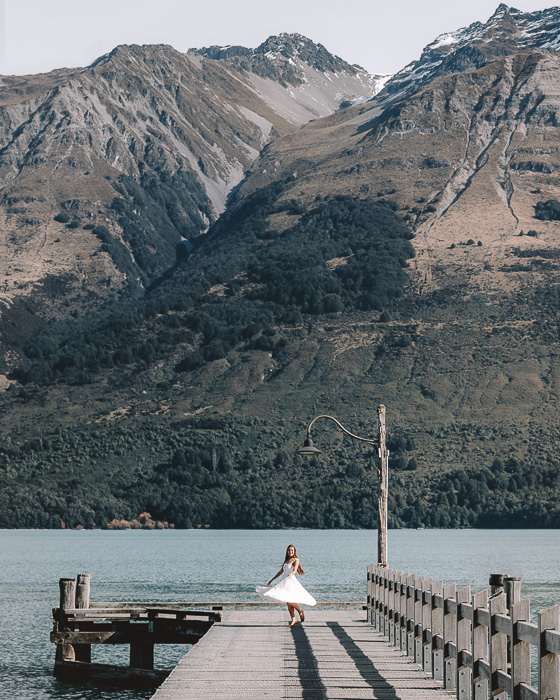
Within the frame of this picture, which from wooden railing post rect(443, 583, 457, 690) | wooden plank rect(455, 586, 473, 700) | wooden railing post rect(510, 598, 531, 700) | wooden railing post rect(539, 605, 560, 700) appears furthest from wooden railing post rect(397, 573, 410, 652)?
wooden railing post rect(539, 605, 560, 700)

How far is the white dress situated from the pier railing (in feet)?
10.5

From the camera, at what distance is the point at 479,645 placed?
11.9m

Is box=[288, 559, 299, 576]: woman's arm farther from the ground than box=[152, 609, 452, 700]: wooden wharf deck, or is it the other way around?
box=[288, 559, 299, 576]: woman's arm

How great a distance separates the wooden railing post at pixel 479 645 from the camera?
11.8 m

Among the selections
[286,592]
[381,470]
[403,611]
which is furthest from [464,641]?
[381,470]

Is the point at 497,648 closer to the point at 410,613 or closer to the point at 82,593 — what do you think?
the point at 410,613

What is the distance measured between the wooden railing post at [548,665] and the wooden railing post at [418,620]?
6492mm

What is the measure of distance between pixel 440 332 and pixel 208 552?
6493 cm

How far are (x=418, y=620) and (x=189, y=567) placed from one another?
7842cm

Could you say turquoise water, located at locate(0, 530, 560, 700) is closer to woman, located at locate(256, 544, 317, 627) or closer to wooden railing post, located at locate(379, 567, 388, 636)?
woman, located at locate(256, 544, 317, 627)

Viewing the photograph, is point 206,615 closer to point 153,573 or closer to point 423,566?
point 153,573

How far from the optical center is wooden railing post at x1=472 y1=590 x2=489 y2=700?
38.8ft

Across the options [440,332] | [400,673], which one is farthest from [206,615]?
[440,332]

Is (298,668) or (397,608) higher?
(397,608)
